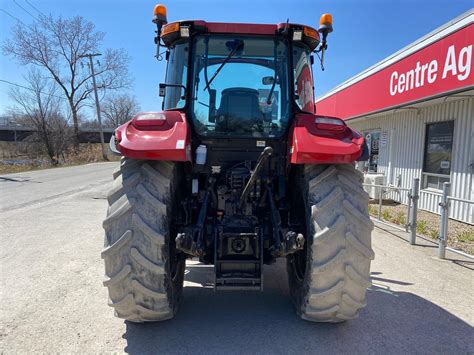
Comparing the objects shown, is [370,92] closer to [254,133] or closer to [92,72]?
[254,133]

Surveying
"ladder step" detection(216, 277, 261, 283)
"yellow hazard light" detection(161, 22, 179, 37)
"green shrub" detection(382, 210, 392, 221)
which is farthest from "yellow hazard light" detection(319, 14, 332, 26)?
"green shrub" detection(382, 210, 392, 221)

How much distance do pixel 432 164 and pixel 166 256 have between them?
8.60 metres

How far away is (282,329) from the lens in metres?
3.15

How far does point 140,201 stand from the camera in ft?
9.06

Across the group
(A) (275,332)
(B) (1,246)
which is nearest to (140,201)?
(A) (275,332)

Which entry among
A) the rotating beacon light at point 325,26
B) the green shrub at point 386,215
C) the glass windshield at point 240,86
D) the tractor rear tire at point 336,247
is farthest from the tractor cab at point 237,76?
the green shrub at point 386,215

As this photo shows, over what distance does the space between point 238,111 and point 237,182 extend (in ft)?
2.22

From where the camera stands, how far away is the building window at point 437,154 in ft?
28.3

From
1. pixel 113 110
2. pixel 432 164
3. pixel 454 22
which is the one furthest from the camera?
pixel 113 110

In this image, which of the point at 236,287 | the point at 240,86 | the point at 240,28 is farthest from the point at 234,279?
the point at 240,28

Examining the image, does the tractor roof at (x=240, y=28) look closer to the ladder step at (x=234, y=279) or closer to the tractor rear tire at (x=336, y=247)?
the tractor rear tire at (x=336, y=247)

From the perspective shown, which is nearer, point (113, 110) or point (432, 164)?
point (432, 164)

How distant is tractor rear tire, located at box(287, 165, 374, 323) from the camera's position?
276 cm

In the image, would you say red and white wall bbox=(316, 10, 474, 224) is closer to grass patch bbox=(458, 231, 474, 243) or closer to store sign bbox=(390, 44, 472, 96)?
store sign bbox=(390, 44, 472, 96)
